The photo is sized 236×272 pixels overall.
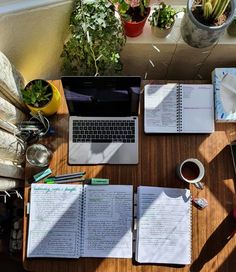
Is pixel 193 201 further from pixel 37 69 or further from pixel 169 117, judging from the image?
pixel 37 69

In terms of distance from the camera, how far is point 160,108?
4.77 feet

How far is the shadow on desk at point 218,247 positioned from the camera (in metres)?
1.38

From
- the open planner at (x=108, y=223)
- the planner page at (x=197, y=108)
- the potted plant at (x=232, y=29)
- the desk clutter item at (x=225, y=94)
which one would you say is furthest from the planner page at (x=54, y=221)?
the potted plant at (x=232, y=29)

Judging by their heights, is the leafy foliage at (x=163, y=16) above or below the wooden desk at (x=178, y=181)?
above

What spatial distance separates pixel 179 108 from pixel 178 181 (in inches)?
10.5

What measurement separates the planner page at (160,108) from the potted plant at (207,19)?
0.66 feet

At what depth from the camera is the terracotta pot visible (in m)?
1.43

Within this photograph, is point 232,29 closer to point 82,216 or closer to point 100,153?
point 100,153

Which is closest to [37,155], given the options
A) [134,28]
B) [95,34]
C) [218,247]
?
[95,34]

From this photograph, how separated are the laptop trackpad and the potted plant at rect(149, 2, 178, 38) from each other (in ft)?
1.48

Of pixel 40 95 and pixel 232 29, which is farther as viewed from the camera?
pixel 232 29

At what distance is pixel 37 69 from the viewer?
1.65 meters

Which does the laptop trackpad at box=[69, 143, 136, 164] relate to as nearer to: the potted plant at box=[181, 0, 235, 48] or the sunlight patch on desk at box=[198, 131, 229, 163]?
the sunlight patch on desk at box=[198, 131, 229, 163]

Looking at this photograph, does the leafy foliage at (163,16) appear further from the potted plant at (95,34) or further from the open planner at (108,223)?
the open planner at (108,223)
